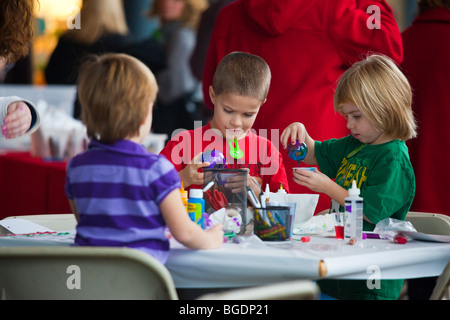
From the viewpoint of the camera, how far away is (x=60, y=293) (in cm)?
166

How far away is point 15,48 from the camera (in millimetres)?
2492

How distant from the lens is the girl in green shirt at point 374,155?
2230 millimetres

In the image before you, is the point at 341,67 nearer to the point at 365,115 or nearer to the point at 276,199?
the point at 365,115

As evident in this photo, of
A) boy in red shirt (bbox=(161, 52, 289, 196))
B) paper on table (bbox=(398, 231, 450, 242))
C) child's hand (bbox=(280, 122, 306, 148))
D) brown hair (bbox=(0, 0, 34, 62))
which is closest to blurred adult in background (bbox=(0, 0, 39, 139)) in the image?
brown hair (bbox=(0, 0, 34, 62))

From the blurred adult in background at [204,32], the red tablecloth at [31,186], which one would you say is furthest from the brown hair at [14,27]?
the blurred adult in background at [204,32]

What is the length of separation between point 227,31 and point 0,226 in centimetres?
149

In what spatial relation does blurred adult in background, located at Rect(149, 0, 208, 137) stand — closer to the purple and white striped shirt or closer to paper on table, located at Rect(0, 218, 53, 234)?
paper on table, located at Rect(0, 218, 53, 234)

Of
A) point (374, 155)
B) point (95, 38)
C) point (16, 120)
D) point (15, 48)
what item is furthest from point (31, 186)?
point (374, 155)

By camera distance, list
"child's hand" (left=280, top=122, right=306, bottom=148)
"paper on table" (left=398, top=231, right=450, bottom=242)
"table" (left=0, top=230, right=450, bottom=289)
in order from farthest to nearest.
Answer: "child's hand" (left=280, top=122, right=306, bottom=148) → "paper on table" (left=398, top=231, right=450, bottom=242) → "table" (left=0, top=230, right=450, bottom=289)

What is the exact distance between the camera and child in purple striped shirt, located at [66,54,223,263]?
5.70 ft

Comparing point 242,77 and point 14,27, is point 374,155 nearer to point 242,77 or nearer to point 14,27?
point 242,77

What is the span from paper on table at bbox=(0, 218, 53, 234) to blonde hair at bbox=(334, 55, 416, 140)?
47.4 inches

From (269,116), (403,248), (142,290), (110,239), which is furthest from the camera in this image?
(269,116)

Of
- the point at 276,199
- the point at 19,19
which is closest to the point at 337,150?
the point at 276,199
